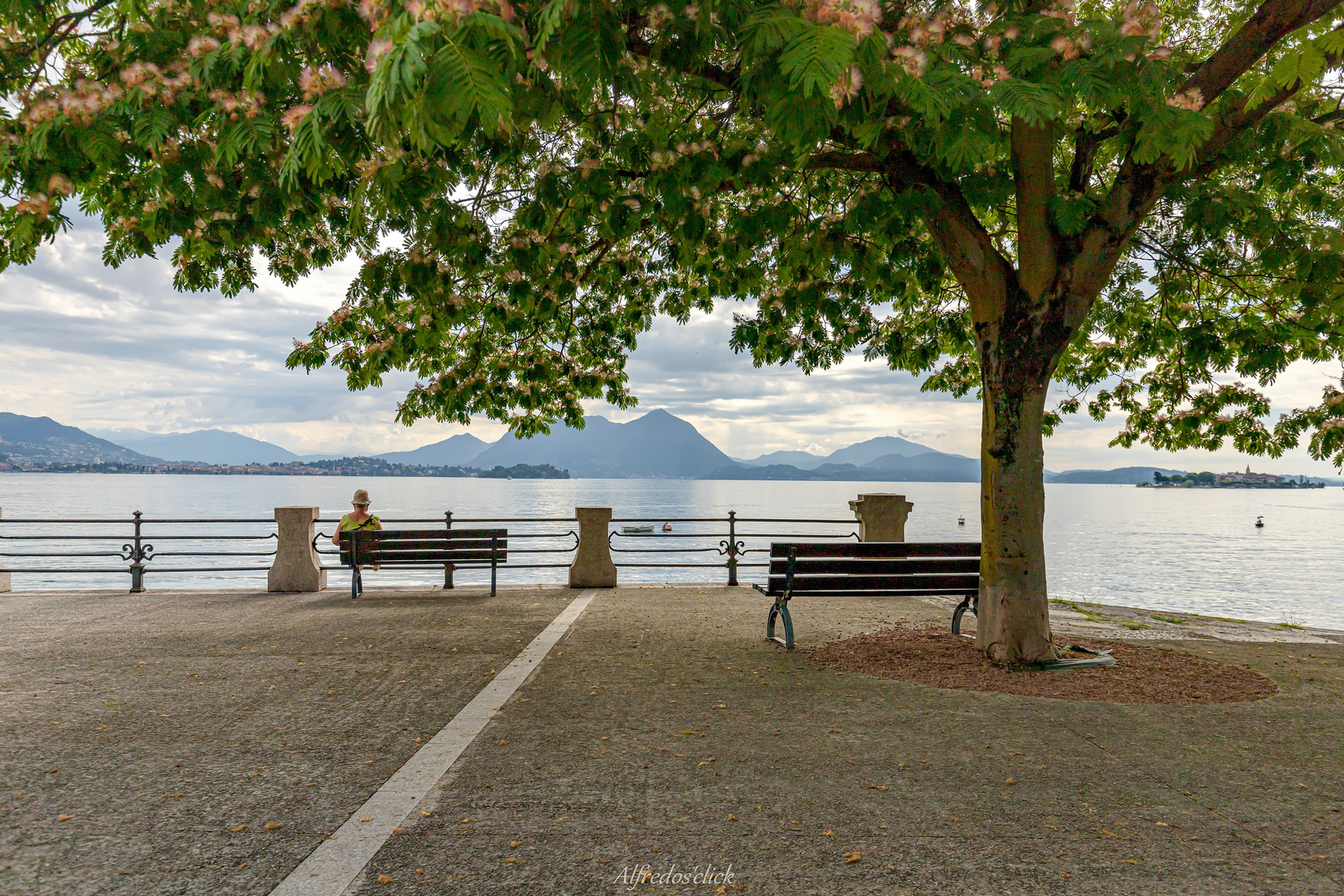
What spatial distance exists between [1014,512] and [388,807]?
525 cm

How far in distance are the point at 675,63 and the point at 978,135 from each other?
A: 1.80m

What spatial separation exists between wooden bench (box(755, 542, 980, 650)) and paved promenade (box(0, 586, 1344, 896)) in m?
0.76

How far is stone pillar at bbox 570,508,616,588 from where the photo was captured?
1198 centimetres

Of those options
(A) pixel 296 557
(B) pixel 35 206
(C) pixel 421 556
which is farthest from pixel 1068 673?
(A) pixel 296 557

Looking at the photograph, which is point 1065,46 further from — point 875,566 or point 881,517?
point 881,517

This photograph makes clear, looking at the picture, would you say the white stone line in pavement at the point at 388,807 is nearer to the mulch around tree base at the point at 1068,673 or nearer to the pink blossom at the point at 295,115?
the pink blossom at the point at 295,115

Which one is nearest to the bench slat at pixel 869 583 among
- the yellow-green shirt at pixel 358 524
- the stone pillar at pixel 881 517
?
the stone pillar at pixel 881 517

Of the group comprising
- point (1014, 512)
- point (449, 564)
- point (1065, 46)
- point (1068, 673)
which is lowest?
point (1068, 673)

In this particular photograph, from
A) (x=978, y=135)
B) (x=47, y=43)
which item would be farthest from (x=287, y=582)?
(x=978, y=135)

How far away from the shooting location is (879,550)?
7.84 m

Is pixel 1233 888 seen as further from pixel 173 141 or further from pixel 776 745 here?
pixel 173 141

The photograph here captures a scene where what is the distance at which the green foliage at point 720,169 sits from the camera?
336 cm

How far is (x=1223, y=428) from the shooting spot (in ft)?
39.0

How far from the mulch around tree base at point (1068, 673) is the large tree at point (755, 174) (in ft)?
1.40
